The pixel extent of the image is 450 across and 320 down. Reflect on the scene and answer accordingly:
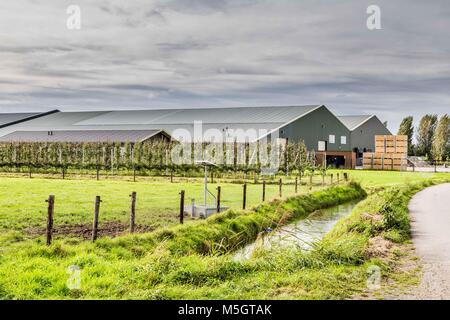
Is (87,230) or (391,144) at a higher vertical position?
(391,144)

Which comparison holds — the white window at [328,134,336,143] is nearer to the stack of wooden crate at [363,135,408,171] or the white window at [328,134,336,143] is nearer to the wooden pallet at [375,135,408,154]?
the stack of wooden crate at [363,135,408,171]

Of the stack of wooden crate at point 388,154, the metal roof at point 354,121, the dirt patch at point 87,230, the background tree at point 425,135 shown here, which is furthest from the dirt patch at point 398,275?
the background tree at point 425,135

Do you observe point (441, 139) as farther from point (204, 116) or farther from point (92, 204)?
point (92, 204)

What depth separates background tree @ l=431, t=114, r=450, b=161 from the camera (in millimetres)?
80188

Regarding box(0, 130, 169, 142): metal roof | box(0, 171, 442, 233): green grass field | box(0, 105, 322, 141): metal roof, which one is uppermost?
box(0, 105, 322, 141): metal roof

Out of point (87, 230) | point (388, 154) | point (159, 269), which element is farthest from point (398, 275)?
point (388, 154)

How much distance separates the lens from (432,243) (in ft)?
42.9

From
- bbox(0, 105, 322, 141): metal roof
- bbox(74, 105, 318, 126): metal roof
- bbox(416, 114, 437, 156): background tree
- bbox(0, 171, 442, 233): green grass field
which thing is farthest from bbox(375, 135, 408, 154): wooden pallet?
bbox(0, 171, 442, 233): green grass field

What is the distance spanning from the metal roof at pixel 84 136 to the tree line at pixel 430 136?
44.4 m

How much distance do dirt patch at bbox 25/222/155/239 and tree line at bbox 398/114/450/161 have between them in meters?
70.4

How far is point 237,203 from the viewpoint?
2303cm

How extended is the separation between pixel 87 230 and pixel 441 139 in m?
73.4

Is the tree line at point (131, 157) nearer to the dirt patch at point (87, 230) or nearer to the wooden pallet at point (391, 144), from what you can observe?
the wooden pallet at point (391, 144)

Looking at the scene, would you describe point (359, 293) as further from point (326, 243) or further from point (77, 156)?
point (77, 156)
